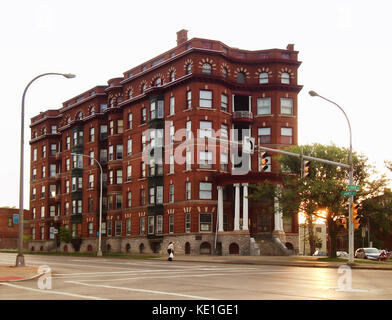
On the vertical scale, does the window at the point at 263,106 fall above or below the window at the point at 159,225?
above

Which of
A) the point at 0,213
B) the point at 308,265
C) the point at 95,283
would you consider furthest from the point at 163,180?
the point at 0,213

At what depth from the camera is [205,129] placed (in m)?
55.0

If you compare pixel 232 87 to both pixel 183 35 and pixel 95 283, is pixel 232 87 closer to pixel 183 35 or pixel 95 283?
pixel 183 35

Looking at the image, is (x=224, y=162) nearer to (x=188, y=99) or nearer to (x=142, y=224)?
(x=188, y=99)

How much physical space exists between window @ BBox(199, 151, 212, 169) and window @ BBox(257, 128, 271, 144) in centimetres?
661

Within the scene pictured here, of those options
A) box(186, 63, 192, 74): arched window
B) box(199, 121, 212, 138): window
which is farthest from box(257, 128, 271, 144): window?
box(186, 63, 192, 74): arched window

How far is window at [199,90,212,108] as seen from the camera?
183ft

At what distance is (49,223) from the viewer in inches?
3401

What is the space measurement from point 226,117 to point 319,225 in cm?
8012

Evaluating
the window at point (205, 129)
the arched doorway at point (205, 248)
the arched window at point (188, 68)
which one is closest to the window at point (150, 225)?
the arched doorway at point (205, 248)

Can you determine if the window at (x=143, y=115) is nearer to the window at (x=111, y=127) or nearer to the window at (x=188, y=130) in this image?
the window at (x=111, y=127)

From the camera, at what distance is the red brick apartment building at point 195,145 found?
54.1 meters

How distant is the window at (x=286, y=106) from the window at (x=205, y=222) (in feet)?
45.3

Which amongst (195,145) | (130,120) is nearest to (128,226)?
(130,120)
